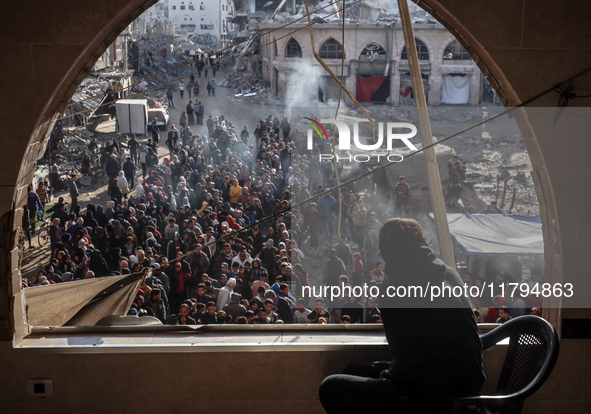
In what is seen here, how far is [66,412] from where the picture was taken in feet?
11.3

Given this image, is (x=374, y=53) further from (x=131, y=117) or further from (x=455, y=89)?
(x=131, y=117)

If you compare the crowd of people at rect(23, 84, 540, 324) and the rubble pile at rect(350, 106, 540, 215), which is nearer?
the crowd of people at rect(23, 84, 540, 324)

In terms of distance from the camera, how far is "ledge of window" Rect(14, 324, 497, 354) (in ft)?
11.2

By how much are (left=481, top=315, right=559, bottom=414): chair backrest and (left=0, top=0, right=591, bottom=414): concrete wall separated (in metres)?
0.62

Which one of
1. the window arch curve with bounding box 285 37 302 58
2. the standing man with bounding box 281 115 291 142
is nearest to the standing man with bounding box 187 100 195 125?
the standing man with bounding box 281 115 291 142

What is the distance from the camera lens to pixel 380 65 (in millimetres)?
31734

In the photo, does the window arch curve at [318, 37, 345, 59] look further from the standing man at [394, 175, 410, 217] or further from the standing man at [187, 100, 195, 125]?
the standing man at [394, 175, 410, 217]

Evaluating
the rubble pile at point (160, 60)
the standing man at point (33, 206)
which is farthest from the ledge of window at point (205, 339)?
the rubble pile at point (160, 60)

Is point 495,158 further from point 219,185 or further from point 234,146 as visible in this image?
point 219,185

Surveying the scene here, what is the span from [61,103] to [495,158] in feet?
66.6

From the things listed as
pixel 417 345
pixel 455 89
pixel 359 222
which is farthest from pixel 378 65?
pixel 417 345

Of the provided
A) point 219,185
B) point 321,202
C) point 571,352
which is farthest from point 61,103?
point 219,185

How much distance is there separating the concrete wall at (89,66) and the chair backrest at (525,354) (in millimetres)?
621

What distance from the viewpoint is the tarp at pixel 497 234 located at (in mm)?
9875
